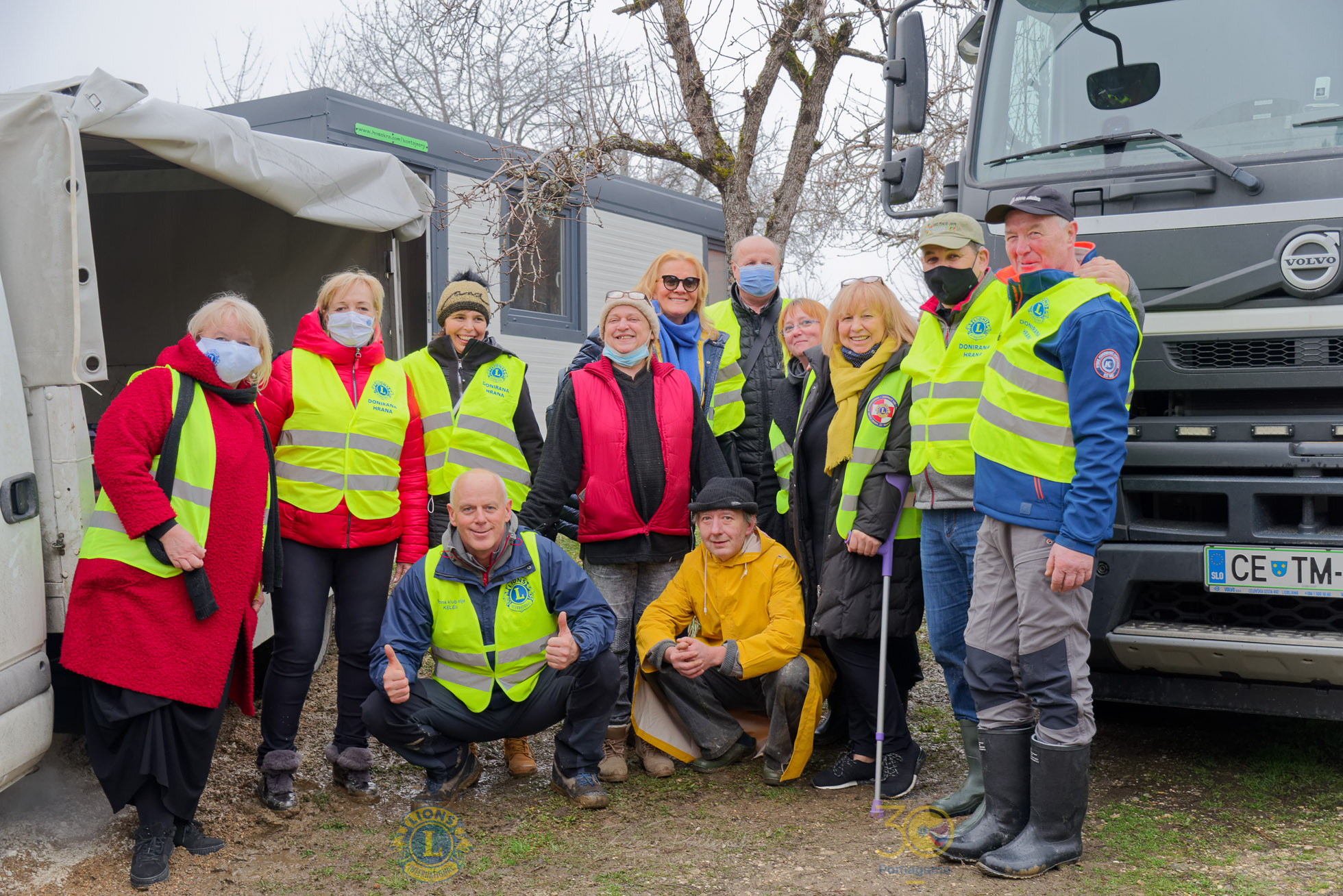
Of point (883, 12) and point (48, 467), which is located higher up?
Answer: point (883, 12)

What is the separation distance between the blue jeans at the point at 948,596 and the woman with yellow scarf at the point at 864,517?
0.80ft

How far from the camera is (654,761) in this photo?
4578 millimetres

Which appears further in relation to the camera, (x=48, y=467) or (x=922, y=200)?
(x=922, y=200)

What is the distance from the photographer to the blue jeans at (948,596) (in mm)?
3855

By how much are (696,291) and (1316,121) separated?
2.28m

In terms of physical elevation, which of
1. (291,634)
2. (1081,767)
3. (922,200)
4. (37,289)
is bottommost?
(1081,767)

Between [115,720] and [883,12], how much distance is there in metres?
6.55

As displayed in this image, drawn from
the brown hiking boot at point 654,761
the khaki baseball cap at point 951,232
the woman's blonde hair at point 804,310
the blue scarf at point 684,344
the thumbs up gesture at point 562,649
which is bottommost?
the brown hiking boot at point 654,761

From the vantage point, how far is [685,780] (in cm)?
453

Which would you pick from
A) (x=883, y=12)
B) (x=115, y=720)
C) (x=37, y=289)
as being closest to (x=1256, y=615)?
(x=115, y=720)

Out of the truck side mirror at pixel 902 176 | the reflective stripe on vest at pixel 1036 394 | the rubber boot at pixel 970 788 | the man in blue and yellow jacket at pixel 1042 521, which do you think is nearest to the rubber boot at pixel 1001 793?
the man in blue and yellow jacket at pixel 1042 521

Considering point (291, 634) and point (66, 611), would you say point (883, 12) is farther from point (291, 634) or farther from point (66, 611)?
point (66, 611)

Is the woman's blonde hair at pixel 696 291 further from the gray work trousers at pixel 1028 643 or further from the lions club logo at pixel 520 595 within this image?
the gray work trousers at pixel 1028 643

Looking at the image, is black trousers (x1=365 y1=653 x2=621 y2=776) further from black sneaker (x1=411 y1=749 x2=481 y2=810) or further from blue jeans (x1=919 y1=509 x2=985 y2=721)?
blue jeans (x1=919 y1=509 x2=985 y2=721)
